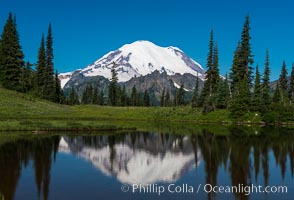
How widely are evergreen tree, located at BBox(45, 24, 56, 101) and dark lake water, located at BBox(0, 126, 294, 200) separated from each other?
61.2 m

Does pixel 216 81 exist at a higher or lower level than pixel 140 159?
higher

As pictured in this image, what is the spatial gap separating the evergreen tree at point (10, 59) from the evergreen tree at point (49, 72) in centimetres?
1124

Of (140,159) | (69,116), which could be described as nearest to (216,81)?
(69,116)

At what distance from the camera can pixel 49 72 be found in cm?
9375

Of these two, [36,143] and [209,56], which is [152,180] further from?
[209,56]

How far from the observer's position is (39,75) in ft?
303

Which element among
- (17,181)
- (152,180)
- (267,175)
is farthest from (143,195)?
(267,175)

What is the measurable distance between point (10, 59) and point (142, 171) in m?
65.8

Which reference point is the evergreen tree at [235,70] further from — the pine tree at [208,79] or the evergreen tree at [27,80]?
the evergreen tree at [27,80]

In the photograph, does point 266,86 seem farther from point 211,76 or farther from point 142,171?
point 142,171

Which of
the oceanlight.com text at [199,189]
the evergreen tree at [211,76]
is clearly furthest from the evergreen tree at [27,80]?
the oceanlight.com text at [199,189]

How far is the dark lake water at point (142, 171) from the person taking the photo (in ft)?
50.0

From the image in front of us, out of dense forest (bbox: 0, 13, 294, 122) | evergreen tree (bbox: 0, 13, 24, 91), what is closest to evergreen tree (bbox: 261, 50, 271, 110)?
dense forest (bbox: 0, 13, 294, 122)

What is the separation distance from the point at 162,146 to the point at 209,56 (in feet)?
209
